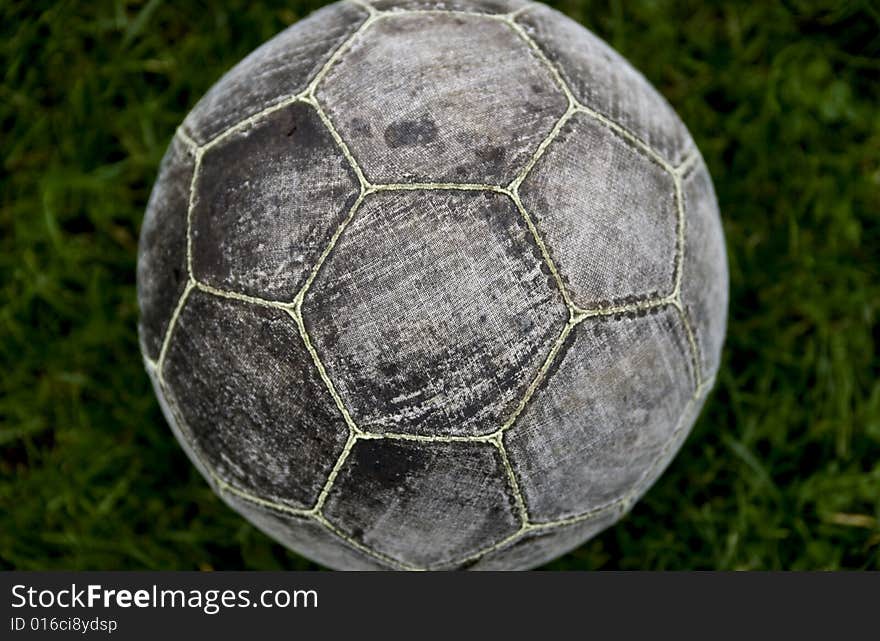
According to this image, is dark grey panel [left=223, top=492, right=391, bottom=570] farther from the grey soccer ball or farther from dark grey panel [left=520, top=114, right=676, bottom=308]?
dark grey panel [left=520, top=114, right=676, bottom=308]

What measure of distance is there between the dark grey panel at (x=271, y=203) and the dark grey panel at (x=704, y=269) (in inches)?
28.5

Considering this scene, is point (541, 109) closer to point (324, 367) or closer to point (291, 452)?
point (324, 367)

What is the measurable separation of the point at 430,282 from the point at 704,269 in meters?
0.65

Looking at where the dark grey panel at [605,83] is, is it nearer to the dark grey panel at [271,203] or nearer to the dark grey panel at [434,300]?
the dark grey panel at [434,300]

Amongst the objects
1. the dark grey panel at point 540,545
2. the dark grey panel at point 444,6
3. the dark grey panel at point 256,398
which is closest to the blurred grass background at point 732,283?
the dark grey panel at point 540,545

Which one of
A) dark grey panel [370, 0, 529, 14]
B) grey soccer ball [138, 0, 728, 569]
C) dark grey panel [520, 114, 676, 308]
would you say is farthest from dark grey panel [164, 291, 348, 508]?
dark grey panel [370, 0, 529, 14]

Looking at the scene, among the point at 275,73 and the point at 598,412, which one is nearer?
the point at 598,412

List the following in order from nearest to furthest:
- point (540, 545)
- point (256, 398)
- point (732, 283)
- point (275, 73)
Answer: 1. point (256, 398)
2. point (275, 73)
3. point (540, 545)
4. point (732, 283)

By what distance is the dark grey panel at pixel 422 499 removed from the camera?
1.73 metres

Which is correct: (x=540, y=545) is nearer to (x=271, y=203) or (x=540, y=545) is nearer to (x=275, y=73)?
(x=271, y=203)

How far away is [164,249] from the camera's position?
192cm

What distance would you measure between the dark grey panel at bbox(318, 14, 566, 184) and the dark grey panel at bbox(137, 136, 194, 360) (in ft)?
1.30

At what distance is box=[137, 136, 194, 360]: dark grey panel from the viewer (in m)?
1.88

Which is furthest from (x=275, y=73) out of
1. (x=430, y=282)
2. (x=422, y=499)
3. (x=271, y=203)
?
(x=422, y=499)
